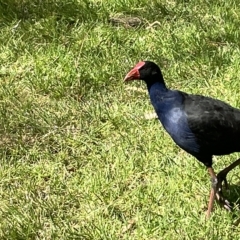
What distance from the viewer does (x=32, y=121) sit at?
4.48m

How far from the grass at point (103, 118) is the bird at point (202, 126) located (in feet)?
0.69

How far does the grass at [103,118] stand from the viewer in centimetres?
361

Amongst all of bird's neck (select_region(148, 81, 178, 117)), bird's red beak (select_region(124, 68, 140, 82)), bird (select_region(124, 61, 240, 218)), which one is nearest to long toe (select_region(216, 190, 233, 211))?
→ bird (select_region(124, 61, 240, 218))

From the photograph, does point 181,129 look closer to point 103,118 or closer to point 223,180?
point 223,180

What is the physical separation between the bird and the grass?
0.21 m

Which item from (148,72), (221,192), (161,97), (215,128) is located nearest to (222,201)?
(221,192)

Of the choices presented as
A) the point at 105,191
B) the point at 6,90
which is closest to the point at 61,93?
the point at 6,90

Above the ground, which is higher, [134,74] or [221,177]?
[134,74]

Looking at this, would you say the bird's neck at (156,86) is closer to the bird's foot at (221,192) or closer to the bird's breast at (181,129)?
the bird's breast at (181,129)

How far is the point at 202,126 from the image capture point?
11.2 feet

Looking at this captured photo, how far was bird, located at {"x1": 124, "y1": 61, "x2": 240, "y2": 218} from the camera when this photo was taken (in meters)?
3.42

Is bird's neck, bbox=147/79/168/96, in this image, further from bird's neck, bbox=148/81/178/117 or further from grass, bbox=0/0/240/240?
grass, bbox=0/0/240/240

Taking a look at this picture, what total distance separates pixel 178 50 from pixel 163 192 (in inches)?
67.3

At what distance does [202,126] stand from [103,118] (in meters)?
1.25
